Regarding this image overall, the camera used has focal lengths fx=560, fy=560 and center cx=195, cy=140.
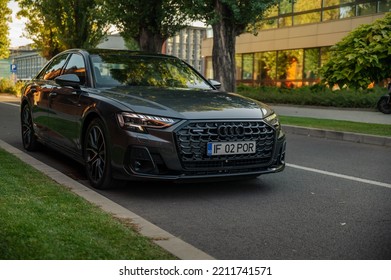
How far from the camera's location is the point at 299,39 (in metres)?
32.4

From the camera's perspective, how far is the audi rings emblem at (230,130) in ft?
17.0

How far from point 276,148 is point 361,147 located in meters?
4.96

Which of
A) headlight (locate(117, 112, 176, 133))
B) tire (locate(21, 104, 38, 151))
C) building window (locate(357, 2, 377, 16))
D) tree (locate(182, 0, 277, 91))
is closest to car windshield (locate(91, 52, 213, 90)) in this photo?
headlight (locate(117, 112, 176, 133))

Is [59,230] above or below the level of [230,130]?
below

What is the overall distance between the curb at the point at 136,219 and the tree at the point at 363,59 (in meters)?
17.1

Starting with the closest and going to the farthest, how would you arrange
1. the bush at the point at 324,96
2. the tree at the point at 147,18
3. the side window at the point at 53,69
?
1. the side window at the point at 53,69
2. the bush at the point at 324,96
3. the tree at the point at 147,18

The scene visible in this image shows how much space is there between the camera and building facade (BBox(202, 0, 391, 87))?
29.2 m

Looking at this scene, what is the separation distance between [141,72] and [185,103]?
4.04 ft

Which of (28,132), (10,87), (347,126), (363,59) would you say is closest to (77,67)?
(28,132)

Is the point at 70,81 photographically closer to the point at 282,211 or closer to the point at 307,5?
the point at 282,211

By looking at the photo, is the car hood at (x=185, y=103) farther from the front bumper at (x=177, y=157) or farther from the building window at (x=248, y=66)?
the building window at (x=248, y=66)

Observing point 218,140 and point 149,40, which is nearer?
point 218,140

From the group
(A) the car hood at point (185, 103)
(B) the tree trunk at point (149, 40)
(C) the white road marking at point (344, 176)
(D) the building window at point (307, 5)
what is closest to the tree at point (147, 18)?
(B) the tree trunk at point (149, 40)

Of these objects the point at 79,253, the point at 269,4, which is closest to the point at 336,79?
the point at 269,4
